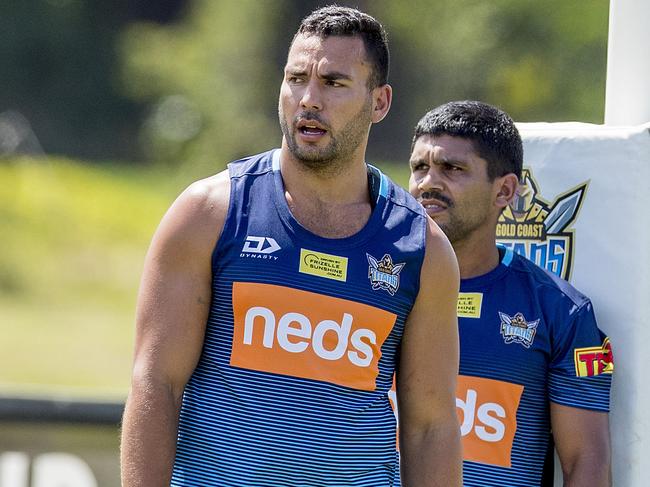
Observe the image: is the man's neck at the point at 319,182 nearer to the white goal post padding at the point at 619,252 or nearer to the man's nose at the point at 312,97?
the man's nose at the point at 312,97

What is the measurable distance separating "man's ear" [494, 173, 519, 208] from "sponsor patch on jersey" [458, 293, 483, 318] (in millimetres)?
323

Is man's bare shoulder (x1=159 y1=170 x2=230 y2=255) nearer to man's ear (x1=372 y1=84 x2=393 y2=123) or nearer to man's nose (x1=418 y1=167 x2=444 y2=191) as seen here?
man's ear (x1=372 y1=84 x2=393 y2=123)

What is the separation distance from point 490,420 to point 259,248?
37.4 inches

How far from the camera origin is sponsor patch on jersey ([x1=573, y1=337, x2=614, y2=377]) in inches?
131

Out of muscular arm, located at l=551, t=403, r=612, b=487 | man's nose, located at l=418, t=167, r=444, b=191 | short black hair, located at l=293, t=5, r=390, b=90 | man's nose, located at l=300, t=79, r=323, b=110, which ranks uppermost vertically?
short black hair, located at l=293, t=5, r=390, b=90

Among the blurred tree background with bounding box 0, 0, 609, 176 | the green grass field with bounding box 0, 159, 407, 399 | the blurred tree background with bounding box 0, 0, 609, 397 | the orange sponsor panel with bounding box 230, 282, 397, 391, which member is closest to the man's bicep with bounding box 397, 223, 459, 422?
the orange sponsor panel with bounding box 230, 282, 397, 391

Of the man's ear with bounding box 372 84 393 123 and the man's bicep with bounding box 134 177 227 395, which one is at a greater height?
the man's ear with bounding box 372 84 393 123

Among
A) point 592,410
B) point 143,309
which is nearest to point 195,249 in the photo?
point 143,309

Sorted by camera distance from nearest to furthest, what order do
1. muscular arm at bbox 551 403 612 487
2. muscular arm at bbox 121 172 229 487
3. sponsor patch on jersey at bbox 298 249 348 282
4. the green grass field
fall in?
1. muscular arm at bbox 121 172 229 487
2. sponsor patch on jersey at bbox 298 249 348 282
3. muscular arm at bbox 551 403 612 487
4. the green grass field

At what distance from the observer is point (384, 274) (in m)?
2.85

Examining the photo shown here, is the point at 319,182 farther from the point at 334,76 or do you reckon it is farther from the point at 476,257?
the point at 476,257

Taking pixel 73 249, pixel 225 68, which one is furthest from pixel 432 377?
pixel 225 68

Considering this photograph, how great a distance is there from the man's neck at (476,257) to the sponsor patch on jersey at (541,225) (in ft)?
0.56

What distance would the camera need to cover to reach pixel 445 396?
296cm
